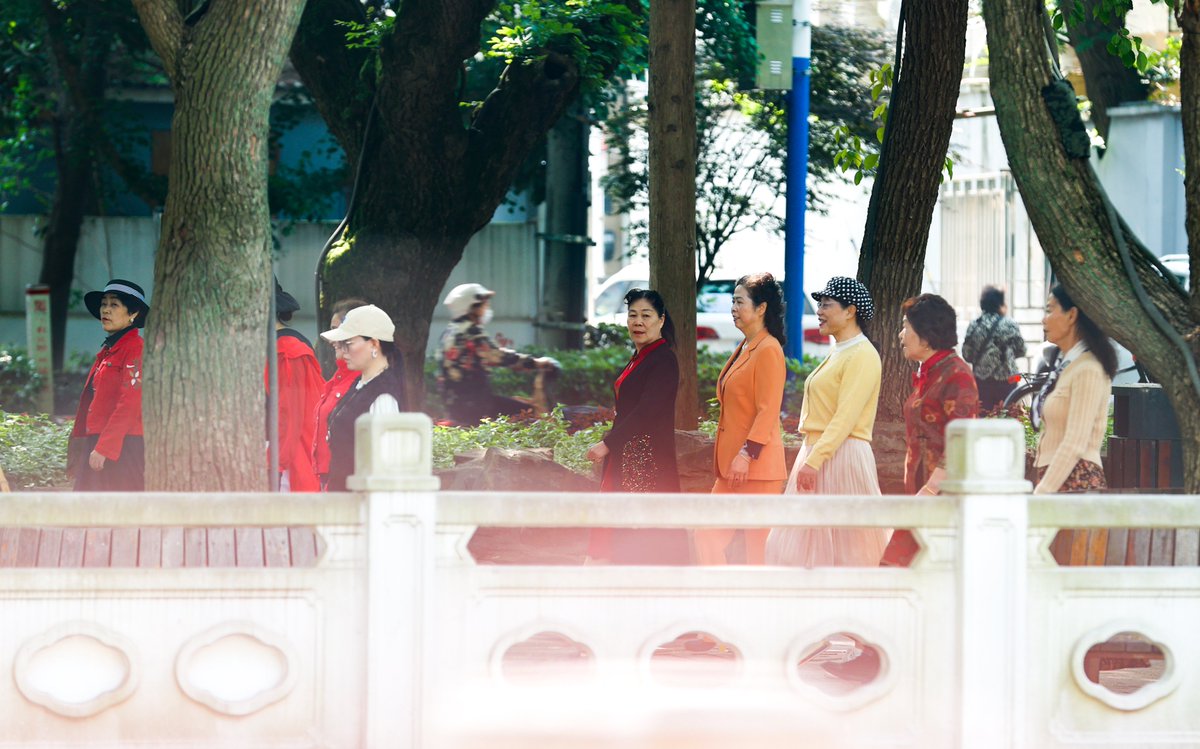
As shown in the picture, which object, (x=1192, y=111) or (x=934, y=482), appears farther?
(x=1192, y=111)

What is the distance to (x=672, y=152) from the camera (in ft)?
35.4

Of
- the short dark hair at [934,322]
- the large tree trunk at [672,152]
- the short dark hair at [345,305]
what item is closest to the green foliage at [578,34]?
the large tree trunk at [672,152]

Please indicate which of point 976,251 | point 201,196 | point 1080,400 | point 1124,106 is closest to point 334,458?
point 201,196

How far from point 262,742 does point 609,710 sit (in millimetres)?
1133

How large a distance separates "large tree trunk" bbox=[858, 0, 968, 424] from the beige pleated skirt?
381 centimetres

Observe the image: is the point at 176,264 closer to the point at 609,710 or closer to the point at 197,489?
the point at 197,489

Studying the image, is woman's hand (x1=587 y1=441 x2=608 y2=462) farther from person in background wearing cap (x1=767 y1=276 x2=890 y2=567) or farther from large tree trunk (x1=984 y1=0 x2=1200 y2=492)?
large tree trunk (x1=984 y1=0 x2=1200 y2=492)

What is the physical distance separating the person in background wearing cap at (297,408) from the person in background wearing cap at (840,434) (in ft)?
8.52

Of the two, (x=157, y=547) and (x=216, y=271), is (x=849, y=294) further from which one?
(x=157, y=547)

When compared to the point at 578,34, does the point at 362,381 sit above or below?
below

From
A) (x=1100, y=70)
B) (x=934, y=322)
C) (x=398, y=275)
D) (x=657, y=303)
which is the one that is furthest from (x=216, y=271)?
(x=1100, y=70)

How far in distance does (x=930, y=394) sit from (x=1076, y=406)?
68 cm

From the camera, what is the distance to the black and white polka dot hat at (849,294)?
705 centimetres

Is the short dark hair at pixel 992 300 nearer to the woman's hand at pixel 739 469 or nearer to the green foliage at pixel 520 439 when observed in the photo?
the green foliage at pixel 520 439
